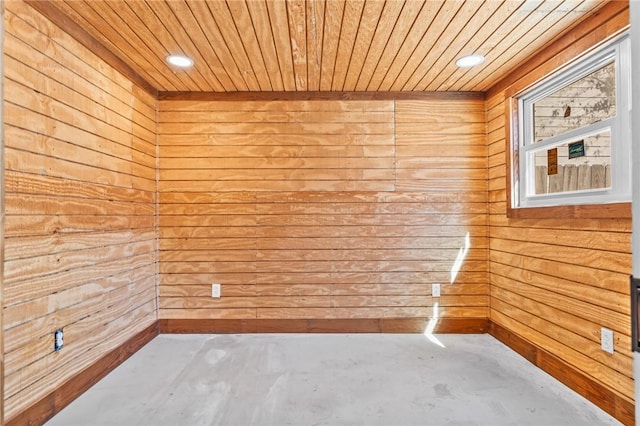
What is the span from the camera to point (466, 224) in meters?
3.15

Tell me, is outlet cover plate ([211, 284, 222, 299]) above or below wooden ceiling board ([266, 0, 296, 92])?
below

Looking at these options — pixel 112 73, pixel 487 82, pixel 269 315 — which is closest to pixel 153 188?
pixel 112 73

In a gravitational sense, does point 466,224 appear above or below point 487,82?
below

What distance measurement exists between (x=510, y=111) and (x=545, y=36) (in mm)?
663

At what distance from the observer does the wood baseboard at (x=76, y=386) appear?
1.74 meters

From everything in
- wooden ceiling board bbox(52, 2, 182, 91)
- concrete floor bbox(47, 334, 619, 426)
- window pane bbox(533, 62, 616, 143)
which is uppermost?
wooden ceiling board bbox(52, 2, 182, 91)

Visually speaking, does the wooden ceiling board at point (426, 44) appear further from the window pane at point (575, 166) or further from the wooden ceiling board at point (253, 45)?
the window pane at point (575, 166)

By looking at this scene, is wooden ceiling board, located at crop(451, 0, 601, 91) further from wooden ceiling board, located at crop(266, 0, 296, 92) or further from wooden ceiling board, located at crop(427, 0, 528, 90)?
wooden ceiling board, located at crop(266, 0, 296, 92)

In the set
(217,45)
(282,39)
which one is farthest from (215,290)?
(282,39)

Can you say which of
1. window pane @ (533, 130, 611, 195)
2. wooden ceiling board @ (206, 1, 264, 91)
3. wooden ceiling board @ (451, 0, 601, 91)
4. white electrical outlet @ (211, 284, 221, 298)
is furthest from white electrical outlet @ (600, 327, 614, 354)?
white electrical outlet @ (211, 284, 221, 298)

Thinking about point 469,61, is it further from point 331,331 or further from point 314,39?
point 331,331

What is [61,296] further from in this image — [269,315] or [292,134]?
[292,134]

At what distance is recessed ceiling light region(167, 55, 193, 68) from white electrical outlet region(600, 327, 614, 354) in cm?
310

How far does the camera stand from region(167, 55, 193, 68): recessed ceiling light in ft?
7.94
